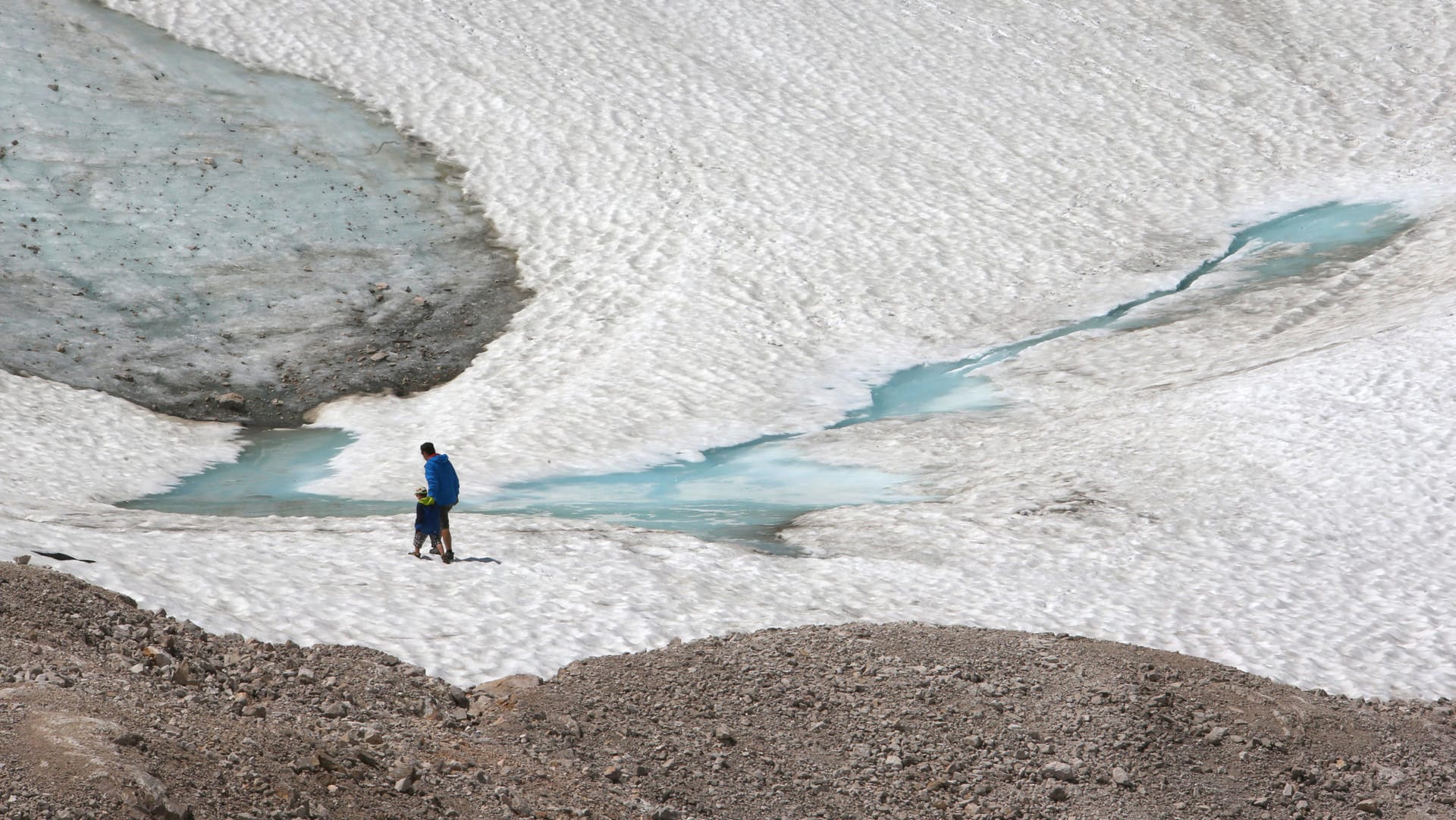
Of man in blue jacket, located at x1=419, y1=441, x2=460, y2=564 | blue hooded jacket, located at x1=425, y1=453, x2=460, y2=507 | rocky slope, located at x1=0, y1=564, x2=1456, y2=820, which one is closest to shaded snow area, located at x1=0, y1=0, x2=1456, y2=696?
man in blue jacket, located at x1=419, y1=441, x2=460, y2=564

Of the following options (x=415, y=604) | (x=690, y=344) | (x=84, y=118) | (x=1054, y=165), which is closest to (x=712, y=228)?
(x=690, y=344)

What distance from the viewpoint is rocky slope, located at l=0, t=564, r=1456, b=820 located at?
27.0 feet

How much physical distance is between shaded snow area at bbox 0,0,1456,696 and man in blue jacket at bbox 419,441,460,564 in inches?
23.2

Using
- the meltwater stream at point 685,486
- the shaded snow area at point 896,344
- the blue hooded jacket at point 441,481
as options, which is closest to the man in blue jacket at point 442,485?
the blue hooded jacket at point 441,481

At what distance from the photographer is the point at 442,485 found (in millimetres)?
15898

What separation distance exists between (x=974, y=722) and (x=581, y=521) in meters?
8.85

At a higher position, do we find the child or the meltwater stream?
the child

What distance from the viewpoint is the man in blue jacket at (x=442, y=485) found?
52.0 feet

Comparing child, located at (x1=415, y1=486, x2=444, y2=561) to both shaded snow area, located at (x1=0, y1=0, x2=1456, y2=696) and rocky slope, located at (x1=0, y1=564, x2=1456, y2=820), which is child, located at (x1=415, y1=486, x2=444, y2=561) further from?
rocky slope, located at (x1=0, y1=564, x2=1456, y2=820)

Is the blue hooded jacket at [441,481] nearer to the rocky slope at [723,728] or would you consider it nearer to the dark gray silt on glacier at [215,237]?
the rocky slope at [723,728]

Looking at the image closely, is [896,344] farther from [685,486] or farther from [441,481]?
[441,481]

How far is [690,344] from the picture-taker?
26531 mm

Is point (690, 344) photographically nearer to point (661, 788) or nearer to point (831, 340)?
point (831, 340)

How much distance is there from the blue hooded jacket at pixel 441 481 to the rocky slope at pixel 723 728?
406 centimetres
